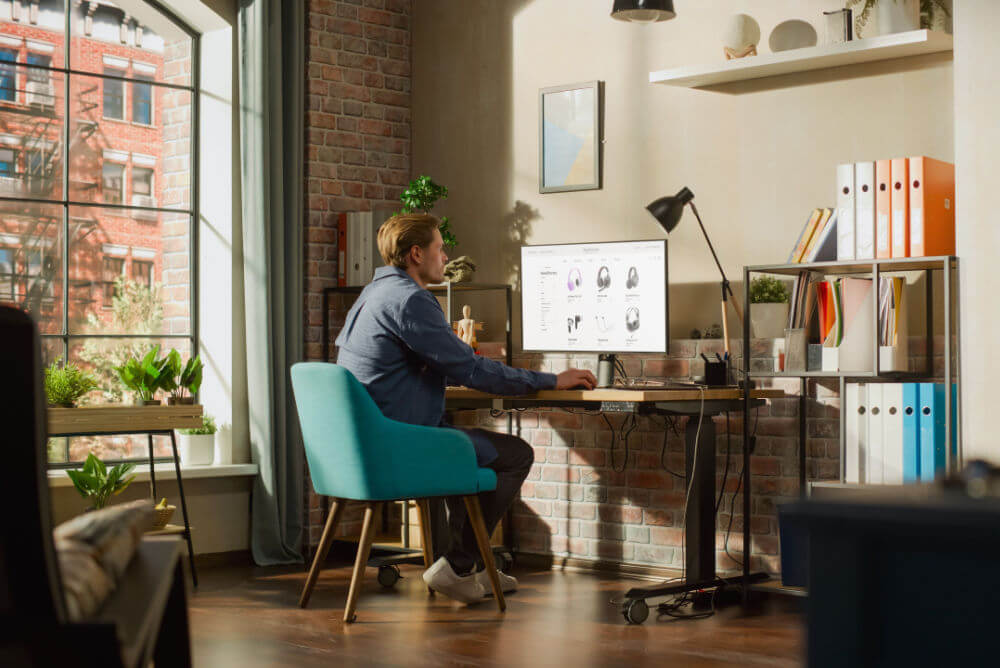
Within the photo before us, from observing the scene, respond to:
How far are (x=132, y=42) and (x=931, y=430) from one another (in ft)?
11.6

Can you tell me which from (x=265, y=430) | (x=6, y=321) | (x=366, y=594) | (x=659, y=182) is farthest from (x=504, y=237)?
(x=6, y=321)

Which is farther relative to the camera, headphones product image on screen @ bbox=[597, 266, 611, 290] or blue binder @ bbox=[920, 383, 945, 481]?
headphones product image on screen @ bbox=[597, 266, 611, 290]

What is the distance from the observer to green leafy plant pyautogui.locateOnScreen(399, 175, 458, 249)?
500 cm

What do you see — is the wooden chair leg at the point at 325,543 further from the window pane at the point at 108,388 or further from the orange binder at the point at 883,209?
the orange binder at the point at 883,209

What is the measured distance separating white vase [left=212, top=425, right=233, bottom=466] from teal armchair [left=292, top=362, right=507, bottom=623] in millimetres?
1312

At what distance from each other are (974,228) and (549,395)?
1.39m

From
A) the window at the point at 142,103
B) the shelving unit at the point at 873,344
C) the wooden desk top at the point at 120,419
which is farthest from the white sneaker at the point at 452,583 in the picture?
the window at the point at 142,103

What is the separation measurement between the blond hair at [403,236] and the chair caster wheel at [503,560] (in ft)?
4.28

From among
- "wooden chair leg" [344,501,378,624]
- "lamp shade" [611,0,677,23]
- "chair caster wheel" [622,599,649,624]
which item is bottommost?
"chair caster wheel" [622,599,649,624]

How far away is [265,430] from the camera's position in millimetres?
4895

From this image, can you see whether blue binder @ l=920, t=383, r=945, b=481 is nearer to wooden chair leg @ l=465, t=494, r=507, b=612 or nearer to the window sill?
wooden chair leg @ l=465, t=494, r=507, b=612

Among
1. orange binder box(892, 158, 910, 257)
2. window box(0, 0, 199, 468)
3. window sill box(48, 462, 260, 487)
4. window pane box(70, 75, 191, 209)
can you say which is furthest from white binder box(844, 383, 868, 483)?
window pane box(70, 75, 191, 209)

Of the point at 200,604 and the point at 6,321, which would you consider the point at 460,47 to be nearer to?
the point at 200,604

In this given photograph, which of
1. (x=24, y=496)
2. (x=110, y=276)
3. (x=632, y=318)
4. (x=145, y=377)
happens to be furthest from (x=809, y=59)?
(x=24, y=496)
